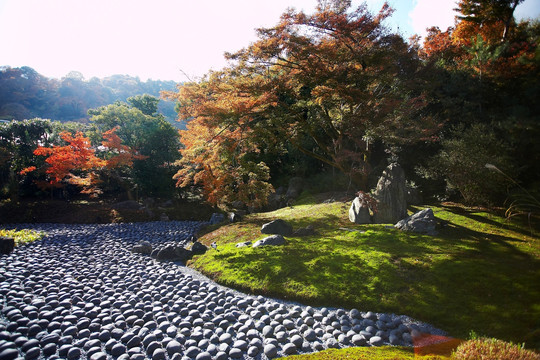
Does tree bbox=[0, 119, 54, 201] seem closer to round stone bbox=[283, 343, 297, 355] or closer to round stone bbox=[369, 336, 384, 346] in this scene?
round stone bbox=[283, 343, 297, 355]

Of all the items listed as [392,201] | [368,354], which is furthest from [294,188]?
[368,354]

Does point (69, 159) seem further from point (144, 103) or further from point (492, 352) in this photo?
point (492, 352)

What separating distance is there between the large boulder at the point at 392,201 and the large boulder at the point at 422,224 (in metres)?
1.08

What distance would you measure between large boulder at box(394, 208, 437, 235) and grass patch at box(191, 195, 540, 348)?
0.99 feet

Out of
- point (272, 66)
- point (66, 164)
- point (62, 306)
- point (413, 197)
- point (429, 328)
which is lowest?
point (62, 306)

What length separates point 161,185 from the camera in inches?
680

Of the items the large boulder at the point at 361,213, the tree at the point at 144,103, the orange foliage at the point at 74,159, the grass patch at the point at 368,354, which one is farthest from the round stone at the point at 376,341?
the tree at the point at 144,103

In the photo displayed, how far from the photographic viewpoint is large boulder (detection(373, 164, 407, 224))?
312 inches

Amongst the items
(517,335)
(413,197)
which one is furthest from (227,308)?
(413,197)

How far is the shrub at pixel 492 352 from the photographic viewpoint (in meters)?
2.21

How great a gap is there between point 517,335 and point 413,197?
7646mm

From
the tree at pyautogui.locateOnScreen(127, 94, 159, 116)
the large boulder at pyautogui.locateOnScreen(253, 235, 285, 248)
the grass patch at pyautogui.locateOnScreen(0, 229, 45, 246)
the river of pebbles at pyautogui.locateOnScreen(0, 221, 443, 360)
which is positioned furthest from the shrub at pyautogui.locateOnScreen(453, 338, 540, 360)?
the tree at pyautogui.locateOnScreen(127, 94, 159, 116)

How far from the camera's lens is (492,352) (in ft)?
7.65

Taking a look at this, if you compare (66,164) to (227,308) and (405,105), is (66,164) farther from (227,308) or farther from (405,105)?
(405,105)
